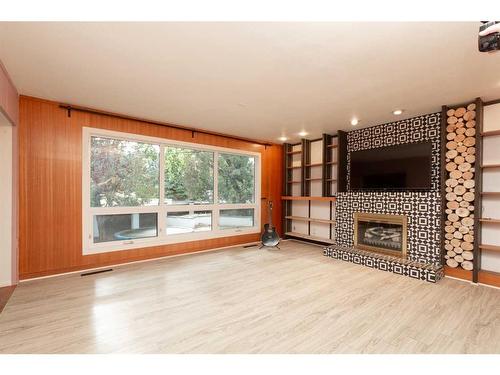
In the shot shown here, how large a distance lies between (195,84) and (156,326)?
2.43 metres

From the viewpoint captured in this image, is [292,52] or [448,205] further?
[448,205]

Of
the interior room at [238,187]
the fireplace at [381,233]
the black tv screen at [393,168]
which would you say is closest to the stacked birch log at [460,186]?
the interior room at [238,187]

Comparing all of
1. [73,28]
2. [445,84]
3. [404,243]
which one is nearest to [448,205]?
[404,243]

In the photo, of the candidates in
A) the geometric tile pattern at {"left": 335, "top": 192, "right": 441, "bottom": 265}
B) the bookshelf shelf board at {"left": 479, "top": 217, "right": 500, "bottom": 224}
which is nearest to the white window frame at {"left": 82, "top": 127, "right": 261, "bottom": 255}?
the geometric tile pattern at {"left": 335, "top": 192, "right": 441, "bottom": 265}

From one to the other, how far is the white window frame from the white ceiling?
0.56 m

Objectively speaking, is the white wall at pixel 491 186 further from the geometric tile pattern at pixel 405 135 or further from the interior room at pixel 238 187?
the geometric tile pattern at pixel 405 135

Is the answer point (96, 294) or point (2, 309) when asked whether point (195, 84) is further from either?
point (2, 309)

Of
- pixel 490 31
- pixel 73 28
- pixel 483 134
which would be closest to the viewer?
pixel 490 31

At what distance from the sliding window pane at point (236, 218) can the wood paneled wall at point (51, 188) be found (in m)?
2.00

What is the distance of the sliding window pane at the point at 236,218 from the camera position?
516cm

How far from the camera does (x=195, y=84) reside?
273 cm

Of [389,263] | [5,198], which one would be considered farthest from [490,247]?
[5,198]

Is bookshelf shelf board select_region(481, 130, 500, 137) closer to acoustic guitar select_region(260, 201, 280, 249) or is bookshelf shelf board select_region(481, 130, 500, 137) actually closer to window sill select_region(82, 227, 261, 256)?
acoustic guitar select_region(260, 201, 280, 249)

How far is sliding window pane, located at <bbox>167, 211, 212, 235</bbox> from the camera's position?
14.6 feet
